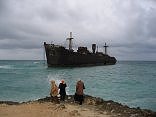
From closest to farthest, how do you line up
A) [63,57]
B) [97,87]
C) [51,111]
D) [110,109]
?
[51,111] → [110,109] → [97,87] → [63,57]

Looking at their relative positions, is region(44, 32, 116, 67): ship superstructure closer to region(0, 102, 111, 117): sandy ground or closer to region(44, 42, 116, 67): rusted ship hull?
region(44, 42, 116, 67): rusted ship hull

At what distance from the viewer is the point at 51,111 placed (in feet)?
44.4

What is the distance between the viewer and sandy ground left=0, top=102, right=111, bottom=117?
13.1 m

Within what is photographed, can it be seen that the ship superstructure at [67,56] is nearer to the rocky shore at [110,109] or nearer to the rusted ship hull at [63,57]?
the rusted ship hull at [63,57]

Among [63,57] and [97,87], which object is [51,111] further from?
[63,57]

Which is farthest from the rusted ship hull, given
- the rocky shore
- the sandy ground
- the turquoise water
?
the sandy ground

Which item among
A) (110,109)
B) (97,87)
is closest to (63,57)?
(97,87)

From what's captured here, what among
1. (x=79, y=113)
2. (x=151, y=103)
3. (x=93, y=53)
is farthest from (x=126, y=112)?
(x=93, y=53)

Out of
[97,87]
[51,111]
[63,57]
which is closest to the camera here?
[51,111]

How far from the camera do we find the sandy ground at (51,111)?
13.1 m

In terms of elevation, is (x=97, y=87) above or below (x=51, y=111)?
below

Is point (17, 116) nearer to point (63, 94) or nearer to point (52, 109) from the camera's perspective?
point (52, 109)

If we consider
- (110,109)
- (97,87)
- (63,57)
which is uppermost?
(63,57)

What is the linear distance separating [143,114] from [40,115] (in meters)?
3.92
